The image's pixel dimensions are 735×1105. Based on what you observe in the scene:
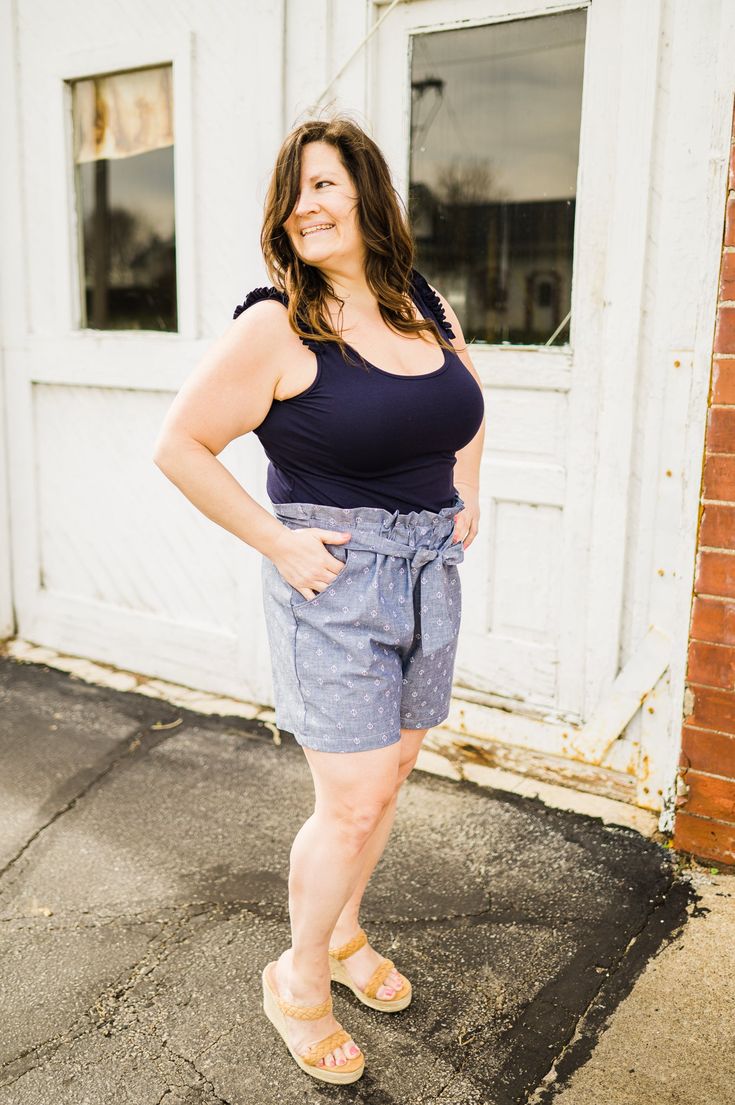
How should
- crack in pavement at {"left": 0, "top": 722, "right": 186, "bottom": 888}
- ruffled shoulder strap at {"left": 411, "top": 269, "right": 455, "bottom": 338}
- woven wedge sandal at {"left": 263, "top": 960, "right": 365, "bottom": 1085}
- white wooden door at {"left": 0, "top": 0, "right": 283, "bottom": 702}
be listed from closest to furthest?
woven wedge sandal at {"left": 263, "top": 960, "right": 365, "bottom": 1085} < ruffled shoulder strap at {"left": 411, "top": 269, "right": 455, "bottom": 338} < crack in pavement at {"left": 0, "top": 722, "right": 186, "bottom": 888} < white wooden door at {"left": 0, "top": 0, "right": 283, "bottom": 702}

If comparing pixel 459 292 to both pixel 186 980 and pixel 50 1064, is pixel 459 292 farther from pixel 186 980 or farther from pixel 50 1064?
pixel 50 1064

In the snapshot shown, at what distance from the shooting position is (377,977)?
2328 mm

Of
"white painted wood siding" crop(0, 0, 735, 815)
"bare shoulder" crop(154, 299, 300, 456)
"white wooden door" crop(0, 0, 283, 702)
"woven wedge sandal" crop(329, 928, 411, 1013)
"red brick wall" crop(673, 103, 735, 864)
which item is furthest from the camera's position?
"white wooden door" crop(0, 0, 283, 702)

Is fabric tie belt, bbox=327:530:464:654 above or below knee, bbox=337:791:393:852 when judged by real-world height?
above

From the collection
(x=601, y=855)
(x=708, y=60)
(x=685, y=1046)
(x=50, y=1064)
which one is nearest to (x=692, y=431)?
(x=708, y=60)

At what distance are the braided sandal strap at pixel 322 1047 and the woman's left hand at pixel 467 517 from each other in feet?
3.55

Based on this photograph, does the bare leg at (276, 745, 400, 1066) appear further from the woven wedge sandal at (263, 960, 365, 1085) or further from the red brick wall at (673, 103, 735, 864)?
the red brick wall at (673, 103, 735, 864)

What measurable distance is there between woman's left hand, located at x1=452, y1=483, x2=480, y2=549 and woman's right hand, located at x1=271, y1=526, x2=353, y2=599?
34 cm

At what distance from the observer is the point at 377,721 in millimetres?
1945

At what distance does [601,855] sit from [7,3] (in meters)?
4.20

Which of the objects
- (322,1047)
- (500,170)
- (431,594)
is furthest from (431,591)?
(500,170)

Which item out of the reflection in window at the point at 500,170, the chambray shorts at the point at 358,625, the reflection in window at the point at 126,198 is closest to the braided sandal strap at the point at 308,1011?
the chambray shorts at the point at 358,625

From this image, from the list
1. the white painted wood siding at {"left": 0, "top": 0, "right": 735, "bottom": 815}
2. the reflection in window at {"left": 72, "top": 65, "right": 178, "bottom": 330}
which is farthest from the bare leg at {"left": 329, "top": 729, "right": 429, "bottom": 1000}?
the reflection in window at {"left": 72, "top": 65, "right": 178, "bottom": 330}

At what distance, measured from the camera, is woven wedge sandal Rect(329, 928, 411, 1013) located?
2305 millimetres
